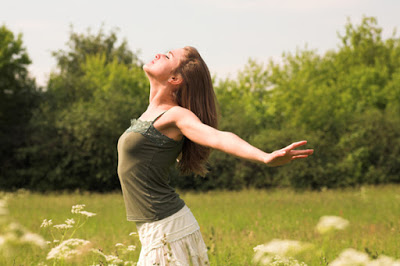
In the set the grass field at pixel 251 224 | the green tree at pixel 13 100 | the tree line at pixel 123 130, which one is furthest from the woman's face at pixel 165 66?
the green tree at pixel 13 100

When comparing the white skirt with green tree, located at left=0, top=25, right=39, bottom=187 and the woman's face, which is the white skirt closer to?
the woman's face

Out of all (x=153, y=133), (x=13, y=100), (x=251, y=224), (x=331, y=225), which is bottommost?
(x=251, y=224)

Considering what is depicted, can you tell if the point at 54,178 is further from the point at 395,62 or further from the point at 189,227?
the point at 395,62

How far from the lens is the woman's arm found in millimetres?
2568

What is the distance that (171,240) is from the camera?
10.3 ft

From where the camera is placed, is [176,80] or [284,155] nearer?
[284,155]

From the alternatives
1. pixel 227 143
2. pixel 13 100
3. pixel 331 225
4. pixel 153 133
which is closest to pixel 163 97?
pixel 153 133

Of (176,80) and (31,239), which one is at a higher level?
(176,80)

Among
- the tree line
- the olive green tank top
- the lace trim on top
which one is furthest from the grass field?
the tree line

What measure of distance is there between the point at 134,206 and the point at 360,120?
76.4 ft

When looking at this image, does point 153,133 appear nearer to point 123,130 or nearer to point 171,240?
point 171,240

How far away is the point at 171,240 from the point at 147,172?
46cm

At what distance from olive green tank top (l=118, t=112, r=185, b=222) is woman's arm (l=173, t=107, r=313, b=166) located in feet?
0.67

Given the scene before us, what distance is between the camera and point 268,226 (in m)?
9.80
